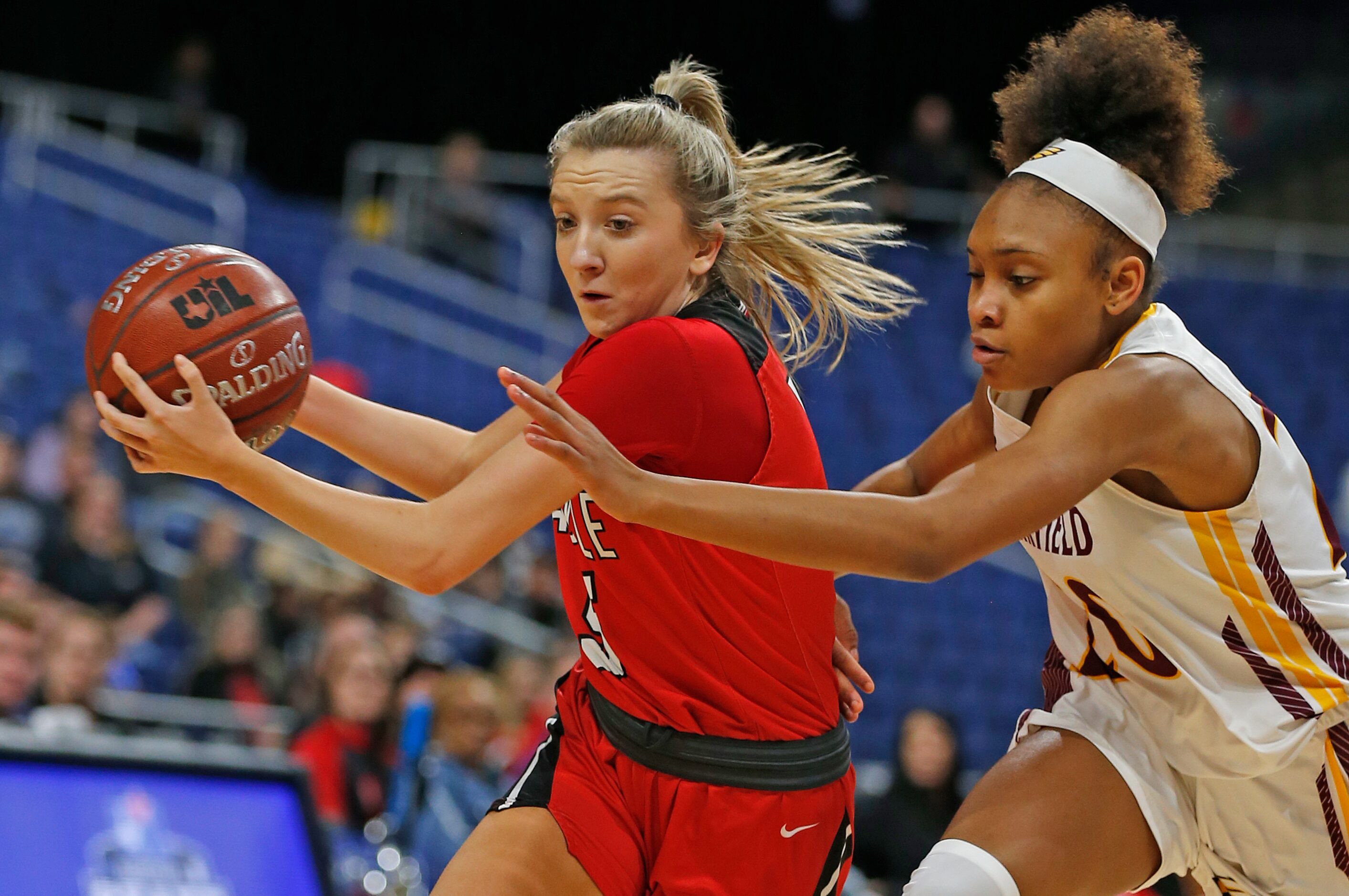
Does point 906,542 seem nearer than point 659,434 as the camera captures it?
Yes

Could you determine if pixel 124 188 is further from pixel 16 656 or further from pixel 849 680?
pixel 849 680

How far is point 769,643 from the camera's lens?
2.62 m

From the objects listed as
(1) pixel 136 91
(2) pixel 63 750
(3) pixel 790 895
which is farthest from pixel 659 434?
(1) pixel 136 91

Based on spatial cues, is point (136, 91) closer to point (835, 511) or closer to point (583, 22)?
point (583, 22)

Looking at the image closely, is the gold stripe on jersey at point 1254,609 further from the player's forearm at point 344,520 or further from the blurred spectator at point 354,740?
the blurred spectator at point 354,740

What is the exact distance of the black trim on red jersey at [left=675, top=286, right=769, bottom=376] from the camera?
2609 millimetres

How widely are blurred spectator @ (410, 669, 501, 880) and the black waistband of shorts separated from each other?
1.62 m

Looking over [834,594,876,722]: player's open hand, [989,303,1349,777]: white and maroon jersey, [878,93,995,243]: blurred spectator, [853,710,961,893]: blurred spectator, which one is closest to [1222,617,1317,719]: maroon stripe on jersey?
[989,303,1349,777]: white and maroon jersey

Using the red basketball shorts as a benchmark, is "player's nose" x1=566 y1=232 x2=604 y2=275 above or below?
above

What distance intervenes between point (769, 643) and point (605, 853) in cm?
46

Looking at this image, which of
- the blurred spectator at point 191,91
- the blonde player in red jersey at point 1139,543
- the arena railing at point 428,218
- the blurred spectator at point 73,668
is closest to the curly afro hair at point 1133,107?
the blonde player in red jersey at point 1139,543

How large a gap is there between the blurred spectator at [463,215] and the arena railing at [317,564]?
12.0ft

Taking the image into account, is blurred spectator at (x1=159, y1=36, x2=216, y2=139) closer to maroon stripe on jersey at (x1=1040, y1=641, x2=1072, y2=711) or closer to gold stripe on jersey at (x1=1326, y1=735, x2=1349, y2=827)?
maroon stripe on jersey at (x1=1040, y1=641, x2=1072, y2=711)

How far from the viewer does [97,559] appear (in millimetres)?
6586
